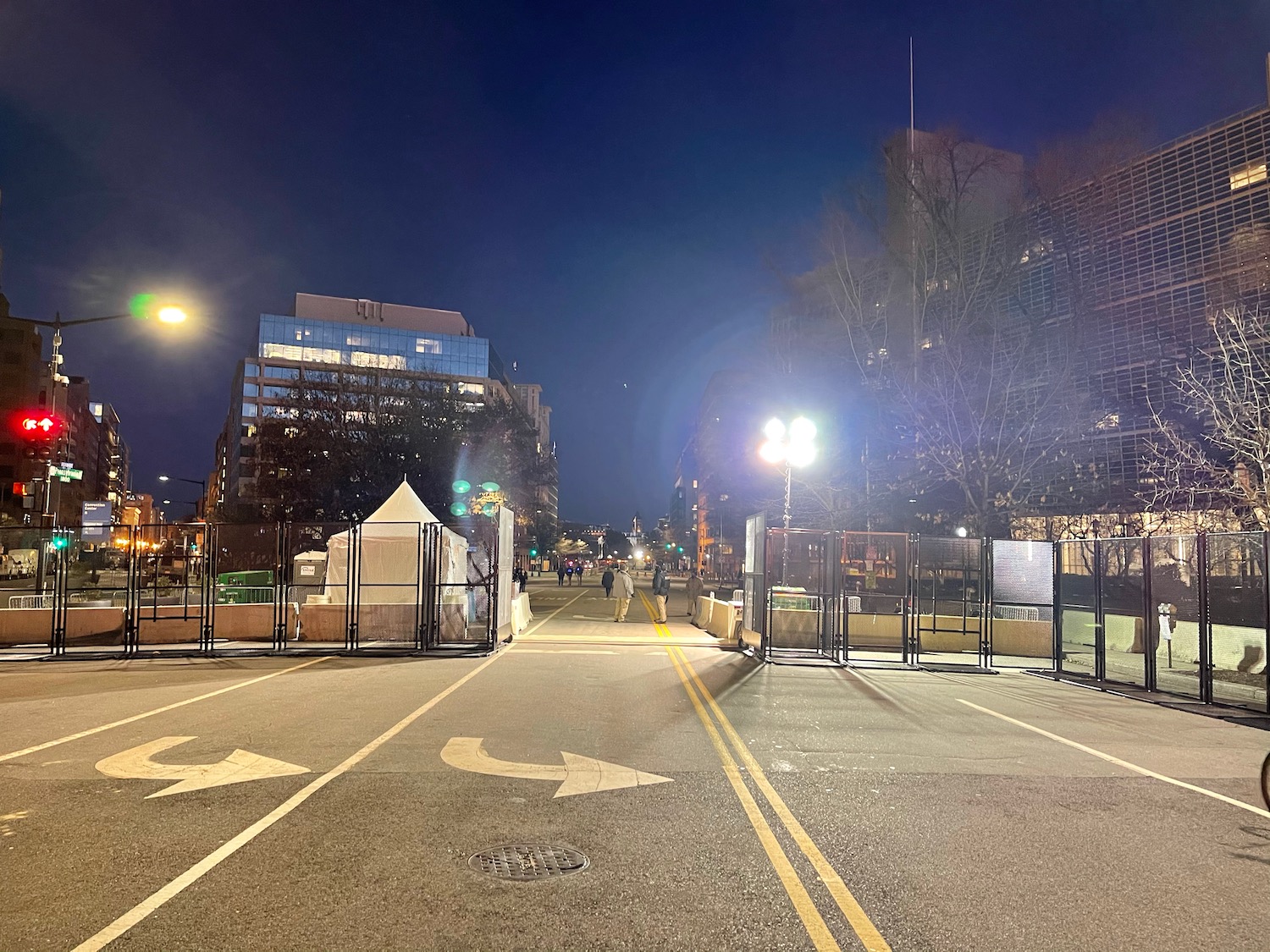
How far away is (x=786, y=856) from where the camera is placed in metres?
5.41

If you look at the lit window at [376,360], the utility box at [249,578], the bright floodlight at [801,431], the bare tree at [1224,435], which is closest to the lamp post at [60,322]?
the utility box at [249,578]

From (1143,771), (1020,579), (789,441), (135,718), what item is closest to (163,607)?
(135,718)

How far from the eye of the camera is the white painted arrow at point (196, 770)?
7078 millimetres

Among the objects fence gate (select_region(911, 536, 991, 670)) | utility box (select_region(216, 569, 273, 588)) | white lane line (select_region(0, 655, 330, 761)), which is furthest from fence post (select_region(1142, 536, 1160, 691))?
utility box (select_region(216, 569, 273, 588))

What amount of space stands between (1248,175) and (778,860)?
1949 inches

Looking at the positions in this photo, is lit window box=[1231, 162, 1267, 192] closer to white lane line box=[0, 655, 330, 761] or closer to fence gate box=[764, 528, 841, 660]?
fence gate box=[764, 528, 841, 660]

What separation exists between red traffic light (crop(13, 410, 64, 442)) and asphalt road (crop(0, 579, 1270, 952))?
9243 mm

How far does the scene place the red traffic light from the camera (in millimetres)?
18859

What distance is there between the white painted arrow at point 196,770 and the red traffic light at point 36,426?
46.1ft

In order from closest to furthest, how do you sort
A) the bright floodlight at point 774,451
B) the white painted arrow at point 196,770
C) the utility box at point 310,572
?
the white painted arrow at point 196,770 → the bright floodlight at point 774,451 → the utility box at point 310,572

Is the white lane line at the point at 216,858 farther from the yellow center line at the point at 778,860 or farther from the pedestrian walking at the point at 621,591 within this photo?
the pedestrian walking at the point at 621,591

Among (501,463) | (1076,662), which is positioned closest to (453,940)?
(1076,662)

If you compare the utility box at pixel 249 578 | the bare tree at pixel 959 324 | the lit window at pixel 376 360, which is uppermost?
the lit window at pixel 376 360

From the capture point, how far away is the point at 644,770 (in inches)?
301
